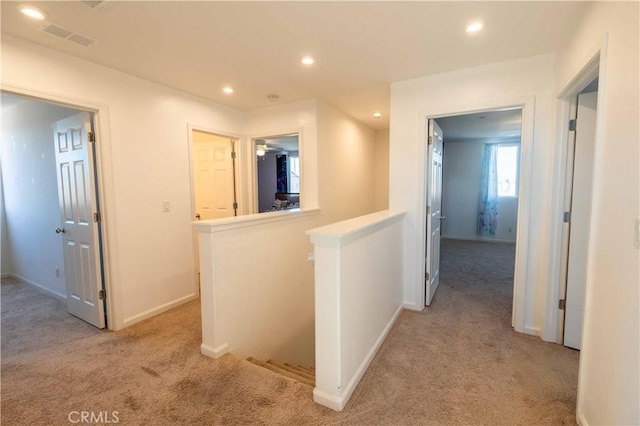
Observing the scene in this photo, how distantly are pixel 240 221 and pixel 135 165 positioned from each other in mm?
1424

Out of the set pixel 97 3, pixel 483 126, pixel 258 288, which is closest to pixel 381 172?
pixel 483 126

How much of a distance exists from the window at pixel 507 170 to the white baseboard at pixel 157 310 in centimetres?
693

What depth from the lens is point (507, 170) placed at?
6727mm

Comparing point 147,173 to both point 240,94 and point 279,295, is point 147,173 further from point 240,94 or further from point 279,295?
point 279,295

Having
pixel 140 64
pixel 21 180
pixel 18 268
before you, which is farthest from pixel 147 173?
pixel 18 268

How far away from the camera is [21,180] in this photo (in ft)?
12.8

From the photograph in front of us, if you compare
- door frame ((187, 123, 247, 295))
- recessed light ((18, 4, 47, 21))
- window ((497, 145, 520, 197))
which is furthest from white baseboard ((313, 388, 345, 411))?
window ((497, 145, 520, 197))

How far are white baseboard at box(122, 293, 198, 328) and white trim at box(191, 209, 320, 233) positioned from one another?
144 cm

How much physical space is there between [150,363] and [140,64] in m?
2.59

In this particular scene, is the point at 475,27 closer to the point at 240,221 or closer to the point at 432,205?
the point at 432,205

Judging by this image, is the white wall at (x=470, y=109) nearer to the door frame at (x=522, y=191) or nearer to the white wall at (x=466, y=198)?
the door frame at (x=522, y=191)

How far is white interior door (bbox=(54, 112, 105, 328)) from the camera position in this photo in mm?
2697

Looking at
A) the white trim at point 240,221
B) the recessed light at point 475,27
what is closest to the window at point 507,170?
the recessed light at point 475,27

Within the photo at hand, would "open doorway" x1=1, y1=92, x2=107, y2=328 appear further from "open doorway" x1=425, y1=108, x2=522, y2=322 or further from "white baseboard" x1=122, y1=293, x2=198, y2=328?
"open doorway" x1=425, y1=108, x2=522, y2=322
